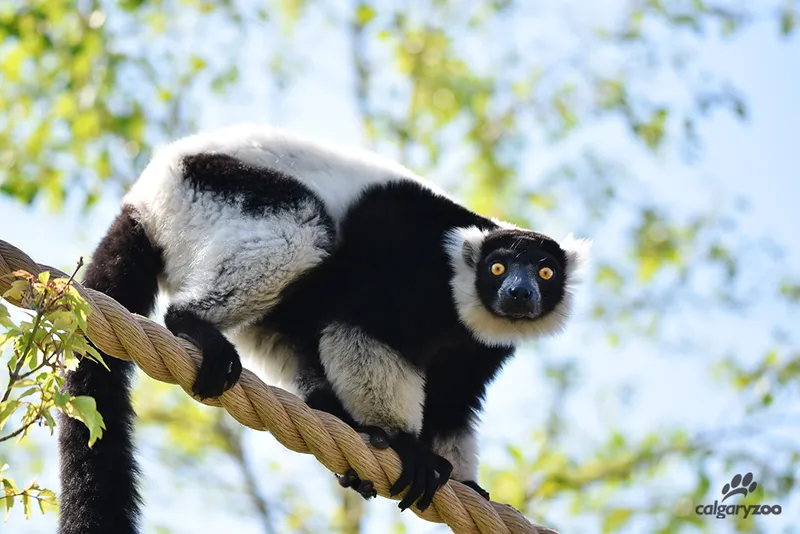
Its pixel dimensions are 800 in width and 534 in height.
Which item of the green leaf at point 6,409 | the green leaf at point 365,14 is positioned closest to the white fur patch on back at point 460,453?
the green leaf at point 6,409

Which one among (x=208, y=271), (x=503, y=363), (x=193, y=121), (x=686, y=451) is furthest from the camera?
(x=193, y=121)

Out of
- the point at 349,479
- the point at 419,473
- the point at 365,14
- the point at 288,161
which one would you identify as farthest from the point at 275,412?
the point at 365,14

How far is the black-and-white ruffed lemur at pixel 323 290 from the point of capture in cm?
446

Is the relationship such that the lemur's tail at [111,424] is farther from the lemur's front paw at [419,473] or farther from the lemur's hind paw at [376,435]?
the lemur's front paw at [419,473]

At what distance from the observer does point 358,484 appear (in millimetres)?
4602

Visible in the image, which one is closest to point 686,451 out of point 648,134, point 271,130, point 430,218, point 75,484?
point 648,134

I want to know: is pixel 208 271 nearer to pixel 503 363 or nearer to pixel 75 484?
A: pixel 75 484

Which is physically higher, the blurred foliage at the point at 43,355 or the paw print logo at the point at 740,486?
the paw print logo at the point at 740,486

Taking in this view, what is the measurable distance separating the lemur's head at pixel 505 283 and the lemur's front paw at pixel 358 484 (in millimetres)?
1248

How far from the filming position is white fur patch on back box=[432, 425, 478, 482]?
216 inches

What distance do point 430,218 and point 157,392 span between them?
903 centimetres

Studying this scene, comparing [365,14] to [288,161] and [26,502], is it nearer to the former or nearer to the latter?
[288,161]

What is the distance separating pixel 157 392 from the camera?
1352cm

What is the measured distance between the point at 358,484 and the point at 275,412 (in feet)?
2.98
